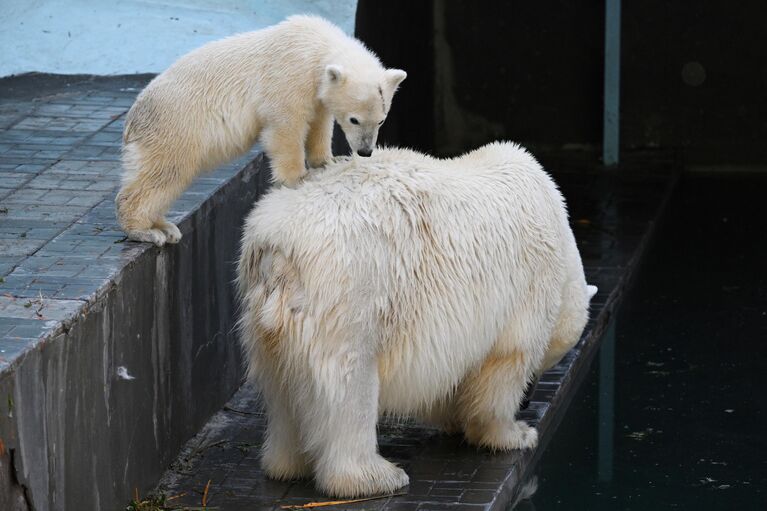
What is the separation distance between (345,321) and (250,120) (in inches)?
29.4

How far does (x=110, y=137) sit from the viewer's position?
5.80 m

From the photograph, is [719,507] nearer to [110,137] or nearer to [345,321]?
[345,321]

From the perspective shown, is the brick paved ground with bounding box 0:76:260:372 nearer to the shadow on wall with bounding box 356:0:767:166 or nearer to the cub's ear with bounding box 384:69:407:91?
the cub's ear with bounding box 384:69:407:91

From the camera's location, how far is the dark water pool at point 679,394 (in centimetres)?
488

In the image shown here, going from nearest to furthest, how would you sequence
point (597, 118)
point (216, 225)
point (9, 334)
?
point (9, 334) < point (216, 225) < point (597, 118)

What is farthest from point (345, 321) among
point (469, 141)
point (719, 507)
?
point (469, 141)

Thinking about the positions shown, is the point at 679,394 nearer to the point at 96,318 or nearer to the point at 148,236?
the point at 148,236

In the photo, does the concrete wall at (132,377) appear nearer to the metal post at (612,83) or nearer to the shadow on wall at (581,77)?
the metal post at (612,83)

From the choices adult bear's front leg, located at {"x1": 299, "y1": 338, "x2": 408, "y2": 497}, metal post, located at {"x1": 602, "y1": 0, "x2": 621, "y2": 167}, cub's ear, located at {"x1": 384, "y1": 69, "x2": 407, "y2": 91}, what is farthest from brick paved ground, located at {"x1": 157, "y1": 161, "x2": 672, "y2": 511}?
metal post, located at {"x1": 602, "y1": 0, "x2": 621, "y2": 167}

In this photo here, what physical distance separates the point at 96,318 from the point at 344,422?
856mm

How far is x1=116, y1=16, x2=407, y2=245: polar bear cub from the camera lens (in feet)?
13.3

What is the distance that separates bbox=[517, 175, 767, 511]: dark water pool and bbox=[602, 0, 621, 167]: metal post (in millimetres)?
1728

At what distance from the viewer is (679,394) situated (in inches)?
233

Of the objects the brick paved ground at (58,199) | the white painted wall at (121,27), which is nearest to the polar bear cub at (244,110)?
the brick paved ground at (58,199)
